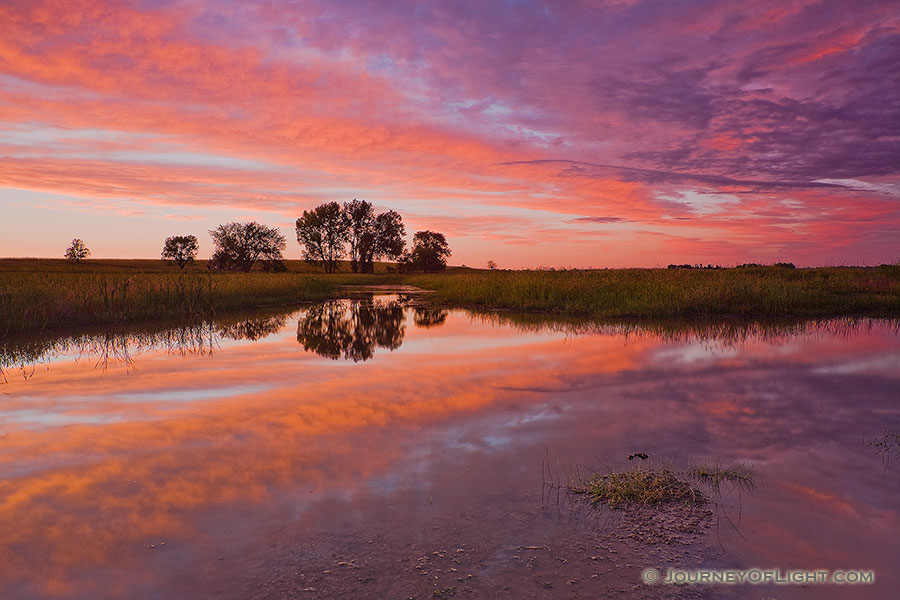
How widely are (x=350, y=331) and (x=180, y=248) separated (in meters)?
103

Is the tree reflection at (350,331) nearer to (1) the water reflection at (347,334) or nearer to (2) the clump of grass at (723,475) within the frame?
(1) the water reflection at (347,334)

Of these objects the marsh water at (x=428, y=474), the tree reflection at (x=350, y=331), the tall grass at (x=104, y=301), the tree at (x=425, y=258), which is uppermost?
the tree at (x=425, y=258)

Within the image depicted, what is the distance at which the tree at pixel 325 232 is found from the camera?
88500mm

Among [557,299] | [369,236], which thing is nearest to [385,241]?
[369,236]

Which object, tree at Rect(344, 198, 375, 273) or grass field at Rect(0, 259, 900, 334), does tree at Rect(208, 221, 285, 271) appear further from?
grass field at Rect(0, 259, 900, 334)

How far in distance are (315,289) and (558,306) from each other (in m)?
23.9

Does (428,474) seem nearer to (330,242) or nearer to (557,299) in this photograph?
(557,299)

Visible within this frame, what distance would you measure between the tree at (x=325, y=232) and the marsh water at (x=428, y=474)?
7897 cm

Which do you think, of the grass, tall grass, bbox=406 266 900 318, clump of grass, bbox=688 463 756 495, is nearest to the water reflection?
tall grass, bbox=406 266 900 318

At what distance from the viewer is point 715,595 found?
328 cm

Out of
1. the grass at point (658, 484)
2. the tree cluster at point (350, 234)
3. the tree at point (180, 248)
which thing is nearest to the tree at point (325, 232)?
the tree cluster at point (350, 234)

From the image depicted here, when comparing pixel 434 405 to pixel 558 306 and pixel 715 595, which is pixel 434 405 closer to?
pixel 715 595

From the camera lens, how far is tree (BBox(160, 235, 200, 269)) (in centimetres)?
10544

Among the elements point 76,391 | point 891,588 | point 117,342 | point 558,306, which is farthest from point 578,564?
point 558,306
